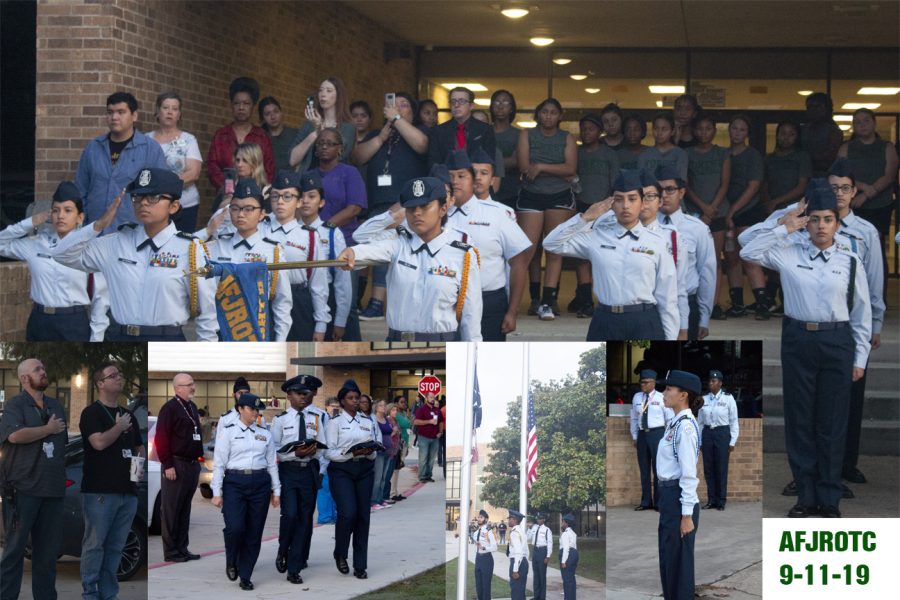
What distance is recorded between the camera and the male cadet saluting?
6980mm

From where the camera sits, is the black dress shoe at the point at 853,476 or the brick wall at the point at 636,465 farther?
the black dress shoe at the point at 853,476

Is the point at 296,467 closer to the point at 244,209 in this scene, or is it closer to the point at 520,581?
the point at 520,581

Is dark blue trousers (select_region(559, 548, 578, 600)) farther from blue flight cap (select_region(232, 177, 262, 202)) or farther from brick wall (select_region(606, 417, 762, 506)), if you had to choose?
blue flight cap (select_region(232, 177, 262, 202))

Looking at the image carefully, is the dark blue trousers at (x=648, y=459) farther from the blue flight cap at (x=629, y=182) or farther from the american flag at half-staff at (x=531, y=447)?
the blue flight cap at (x=629, y=182)

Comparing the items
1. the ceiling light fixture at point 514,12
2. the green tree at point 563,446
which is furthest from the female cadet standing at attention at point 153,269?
the ceiling light fixture at point 514,12

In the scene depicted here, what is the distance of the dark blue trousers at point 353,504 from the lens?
6957mm

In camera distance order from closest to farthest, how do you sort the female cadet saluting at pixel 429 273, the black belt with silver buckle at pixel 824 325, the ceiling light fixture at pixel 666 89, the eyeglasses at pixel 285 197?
the female cadet saluting at pixel 429 273 → the black belt with silver buckle at pixel 824 325 → the eyeglasses at pixel 285 197 → the ceiling light fixture at pixel 666 89

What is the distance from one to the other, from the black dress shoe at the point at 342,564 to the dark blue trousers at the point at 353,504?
15 millimetres

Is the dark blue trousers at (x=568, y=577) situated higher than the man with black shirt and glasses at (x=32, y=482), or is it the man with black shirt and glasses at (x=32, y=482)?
the man with black shirt and glasses at (x=32, y=482)

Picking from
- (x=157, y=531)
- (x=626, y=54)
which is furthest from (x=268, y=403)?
(x=626, y=54)

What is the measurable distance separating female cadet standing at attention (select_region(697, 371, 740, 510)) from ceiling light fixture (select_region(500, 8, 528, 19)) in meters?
8.09

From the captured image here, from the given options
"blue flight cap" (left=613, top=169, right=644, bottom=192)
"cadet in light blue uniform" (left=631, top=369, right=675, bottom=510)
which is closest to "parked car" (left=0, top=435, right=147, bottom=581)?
"cadet in light blue uniform" (left=631, top=369, right=675, bottom=510)

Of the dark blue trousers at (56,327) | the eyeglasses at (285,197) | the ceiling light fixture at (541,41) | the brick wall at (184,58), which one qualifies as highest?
the ceiling light fixture at (541,41)

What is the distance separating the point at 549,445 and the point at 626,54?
10.2 meters
